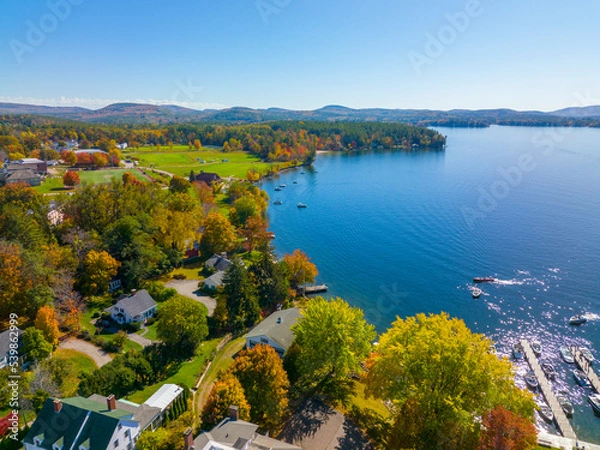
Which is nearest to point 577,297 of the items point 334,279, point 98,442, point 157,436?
point 334,279

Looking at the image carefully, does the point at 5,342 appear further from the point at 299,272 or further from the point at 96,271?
the point at 299,272

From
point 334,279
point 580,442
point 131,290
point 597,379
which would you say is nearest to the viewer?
point 580,442

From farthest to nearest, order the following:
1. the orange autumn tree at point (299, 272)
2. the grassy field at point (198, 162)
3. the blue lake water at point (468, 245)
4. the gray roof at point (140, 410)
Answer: the grassy field at point (198, 162) → the orange autumn tree at point (299, 272) → the blue lake water at point (468, 245) → the gray roof at point (140, 410)

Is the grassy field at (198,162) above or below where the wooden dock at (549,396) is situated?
above

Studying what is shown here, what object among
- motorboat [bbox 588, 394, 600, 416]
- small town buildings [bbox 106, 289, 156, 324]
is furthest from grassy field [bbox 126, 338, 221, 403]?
motorboat [bbox 588, 394, 600, 416]

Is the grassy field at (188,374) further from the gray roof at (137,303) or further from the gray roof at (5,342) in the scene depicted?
the gray roof at (5,342)

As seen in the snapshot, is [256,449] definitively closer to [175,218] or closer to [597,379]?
[597,379]

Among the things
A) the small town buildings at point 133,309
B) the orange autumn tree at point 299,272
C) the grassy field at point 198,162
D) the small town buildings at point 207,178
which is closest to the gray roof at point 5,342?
the small town buildings at point 133,309

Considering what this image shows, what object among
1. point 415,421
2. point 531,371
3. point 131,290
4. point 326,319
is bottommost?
point 531,371
